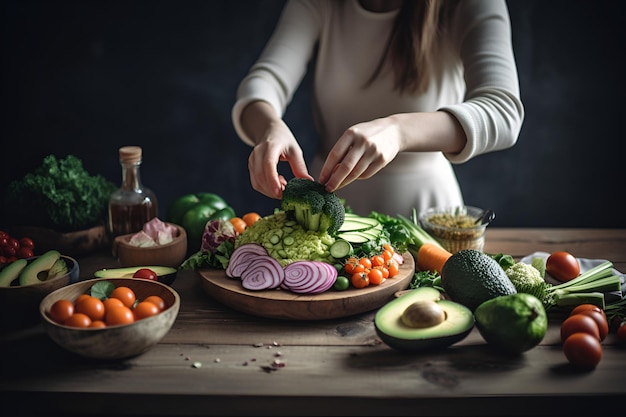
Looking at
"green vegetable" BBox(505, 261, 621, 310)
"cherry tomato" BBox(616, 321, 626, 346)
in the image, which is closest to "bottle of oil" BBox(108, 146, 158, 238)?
"green vegetable" BBox(505, 261, 621, 310)

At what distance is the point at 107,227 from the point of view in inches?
91.8

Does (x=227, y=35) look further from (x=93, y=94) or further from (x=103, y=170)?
(x=103, y=170)

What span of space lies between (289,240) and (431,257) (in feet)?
1.75

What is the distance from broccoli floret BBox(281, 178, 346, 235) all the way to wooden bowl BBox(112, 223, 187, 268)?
0.46 metres

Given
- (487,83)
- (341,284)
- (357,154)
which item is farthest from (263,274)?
(487,83)

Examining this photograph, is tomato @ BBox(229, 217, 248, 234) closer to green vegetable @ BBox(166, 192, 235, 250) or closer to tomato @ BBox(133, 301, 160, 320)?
green vegetable @ BBox(166, 192, 235, 250)

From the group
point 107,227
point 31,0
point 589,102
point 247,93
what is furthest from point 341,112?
point 31,0

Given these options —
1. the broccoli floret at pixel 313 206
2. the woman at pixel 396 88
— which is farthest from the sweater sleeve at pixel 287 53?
the broccoli floret at pixel 313 206

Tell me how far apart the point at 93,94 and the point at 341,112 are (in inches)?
79.1

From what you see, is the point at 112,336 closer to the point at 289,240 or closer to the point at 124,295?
the point at 124,295

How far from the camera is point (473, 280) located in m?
1.62

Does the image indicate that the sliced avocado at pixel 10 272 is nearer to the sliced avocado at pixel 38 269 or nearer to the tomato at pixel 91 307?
the sliced avocado at pixel 38 269

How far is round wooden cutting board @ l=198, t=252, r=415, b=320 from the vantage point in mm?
1657

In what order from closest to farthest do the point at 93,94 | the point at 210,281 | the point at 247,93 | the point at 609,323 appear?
the point at 609,323 → the point at 210,281 → the point at 247,93 → the point at 93,94
